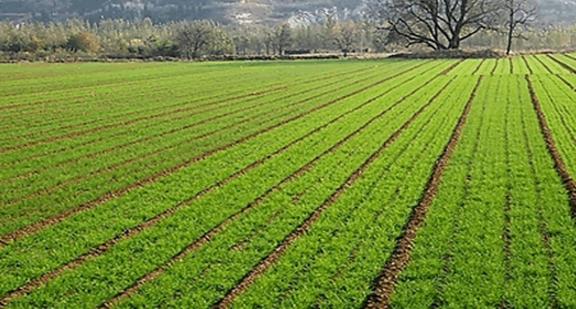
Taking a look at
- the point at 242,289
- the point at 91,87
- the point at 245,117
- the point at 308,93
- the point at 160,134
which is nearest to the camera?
the point at 242,289

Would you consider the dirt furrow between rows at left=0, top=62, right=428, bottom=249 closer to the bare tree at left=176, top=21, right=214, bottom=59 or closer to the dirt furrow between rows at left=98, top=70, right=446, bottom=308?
the dirt furrow between rows at left=98, top=70, right=446, bottom=308

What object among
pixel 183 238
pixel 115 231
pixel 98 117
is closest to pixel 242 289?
pixel 183 238

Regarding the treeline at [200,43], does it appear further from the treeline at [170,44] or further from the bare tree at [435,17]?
the bare tree at [435,17]

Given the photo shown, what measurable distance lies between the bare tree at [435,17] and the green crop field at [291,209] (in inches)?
2205

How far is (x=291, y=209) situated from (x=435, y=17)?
7174cm

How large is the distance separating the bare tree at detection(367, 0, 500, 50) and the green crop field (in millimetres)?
56004

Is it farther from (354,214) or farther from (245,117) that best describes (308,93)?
(354,214)

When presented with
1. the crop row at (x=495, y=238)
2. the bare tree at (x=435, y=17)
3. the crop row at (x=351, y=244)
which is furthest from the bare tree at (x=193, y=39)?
the crop row at (x=495, y=238)

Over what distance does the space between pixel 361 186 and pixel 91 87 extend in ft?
99.0

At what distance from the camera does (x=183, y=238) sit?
10344 millimetres

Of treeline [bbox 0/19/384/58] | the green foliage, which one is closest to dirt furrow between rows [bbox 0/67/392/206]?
treeline [bbox 0/19/384/58]

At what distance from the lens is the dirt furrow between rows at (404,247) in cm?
816

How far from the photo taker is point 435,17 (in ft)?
257

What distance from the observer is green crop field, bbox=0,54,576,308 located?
27.6 ft
